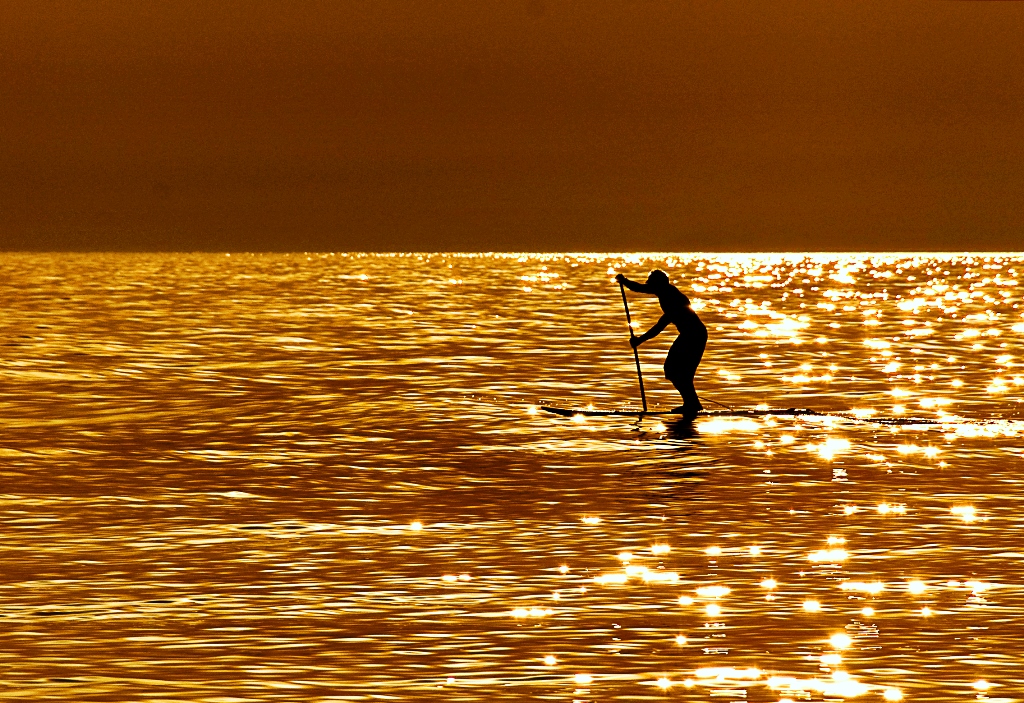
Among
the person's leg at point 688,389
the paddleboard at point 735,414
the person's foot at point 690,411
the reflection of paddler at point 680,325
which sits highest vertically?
the reflection of paddler at point 680,325

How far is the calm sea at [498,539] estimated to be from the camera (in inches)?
391

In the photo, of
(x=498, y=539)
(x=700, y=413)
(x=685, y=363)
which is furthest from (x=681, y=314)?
(x=498, y=539)

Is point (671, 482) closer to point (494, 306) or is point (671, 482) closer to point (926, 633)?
point (926, 633)

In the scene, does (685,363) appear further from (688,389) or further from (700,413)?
(700,413)

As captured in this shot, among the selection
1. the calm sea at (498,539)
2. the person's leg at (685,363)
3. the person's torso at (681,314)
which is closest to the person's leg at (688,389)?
the person's leg at (685,363)

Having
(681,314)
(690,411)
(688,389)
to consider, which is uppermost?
(681,314)

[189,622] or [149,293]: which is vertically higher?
[189,622]

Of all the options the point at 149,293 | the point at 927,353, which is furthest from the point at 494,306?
the point at 927,353

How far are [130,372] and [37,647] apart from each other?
24.9 metres

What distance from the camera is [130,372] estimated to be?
34.8 meters

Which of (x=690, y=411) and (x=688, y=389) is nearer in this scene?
(x=688, y=389)

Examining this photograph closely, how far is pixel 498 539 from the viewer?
1442cm

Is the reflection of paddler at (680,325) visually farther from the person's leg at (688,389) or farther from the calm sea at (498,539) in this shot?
the calm sea at (498,539)

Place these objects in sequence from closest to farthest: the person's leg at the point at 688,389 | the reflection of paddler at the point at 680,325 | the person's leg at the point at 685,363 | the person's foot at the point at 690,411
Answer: the reflection of paddler at the point at 680,325
the person's leg at the point at 685,363
the person's leg at the point at 688,389
the person's foot at the point at 690,411
